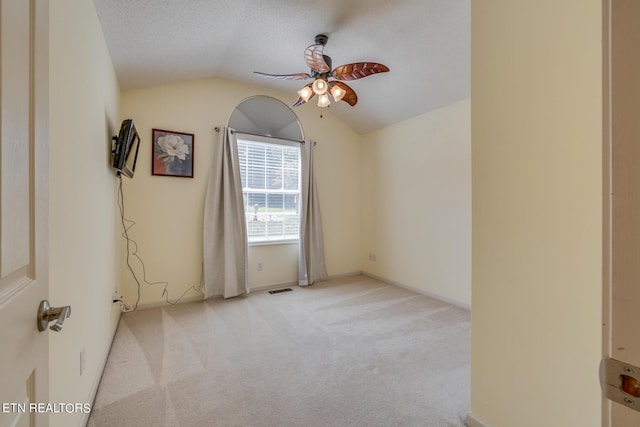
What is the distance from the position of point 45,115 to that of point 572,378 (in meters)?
2.00

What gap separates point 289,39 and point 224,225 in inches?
87.6

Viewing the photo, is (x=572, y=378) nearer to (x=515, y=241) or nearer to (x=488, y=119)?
(x=515, y=241)

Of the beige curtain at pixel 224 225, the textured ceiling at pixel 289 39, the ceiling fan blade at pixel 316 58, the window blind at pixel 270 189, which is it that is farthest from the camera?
the window blind at pixel 270 189

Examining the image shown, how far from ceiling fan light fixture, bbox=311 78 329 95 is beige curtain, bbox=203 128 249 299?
1.54m

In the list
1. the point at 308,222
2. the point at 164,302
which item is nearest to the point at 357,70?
the point at 308,222

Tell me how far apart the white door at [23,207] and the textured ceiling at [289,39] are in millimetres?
1650

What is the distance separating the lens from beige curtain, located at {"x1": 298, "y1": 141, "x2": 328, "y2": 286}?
162 inches

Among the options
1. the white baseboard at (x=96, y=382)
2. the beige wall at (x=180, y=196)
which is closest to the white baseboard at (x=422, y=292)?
the beige wall at (x=180, y=196)

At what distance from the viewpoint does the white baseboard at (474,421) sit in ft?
4.63

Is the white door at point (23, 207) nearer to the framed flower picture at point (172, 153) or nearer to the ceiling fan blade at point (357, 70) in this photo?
the ceiling fan blade at point (357, 70)

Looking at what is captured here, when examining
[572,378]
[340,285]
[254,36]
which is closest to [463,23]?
[254,36]

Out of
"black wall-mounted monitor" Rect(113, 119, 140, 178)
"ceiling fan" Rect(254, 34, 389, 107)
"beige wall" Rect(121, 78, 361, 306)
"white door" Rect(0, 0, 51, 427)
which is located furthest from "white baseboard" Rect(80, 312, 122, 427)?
"ceiling fan" Rect(254, 34, 389, 107)

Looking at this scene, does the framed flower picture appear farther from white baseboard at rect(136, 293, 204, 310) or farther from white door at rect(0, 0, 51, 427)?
white door at rect(0, 0, 51, 427)

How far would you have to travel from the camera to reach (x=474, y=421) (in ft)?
4.74
